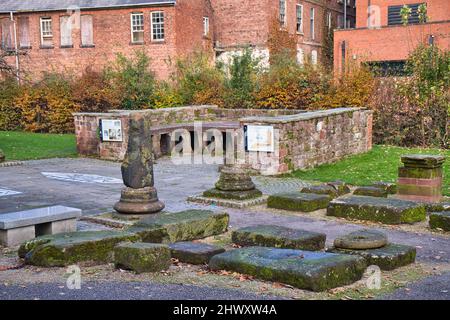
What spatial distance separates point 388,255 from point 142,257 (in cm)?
293

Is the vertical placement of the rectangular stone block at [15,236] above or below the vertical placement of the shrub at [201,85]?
below

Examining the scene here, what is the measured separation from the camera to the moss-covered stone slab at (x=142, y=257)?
7.57m

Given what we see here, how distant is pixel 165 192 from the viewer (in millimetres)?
13773

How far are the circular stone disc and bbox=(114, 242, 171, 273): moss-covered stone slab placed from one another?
7.19 feet

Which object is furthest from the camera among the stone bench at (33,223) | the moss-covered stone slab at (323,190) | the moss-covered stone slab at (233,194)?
the moss-covered stone slab at (323,190)

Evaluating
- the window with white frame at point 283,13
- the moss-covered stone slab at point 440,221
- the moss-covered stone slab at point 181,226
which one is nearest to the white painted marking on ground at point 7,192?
the moss-covered stone slab at point 181,226

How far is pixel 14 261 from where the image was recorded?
8.35 meters

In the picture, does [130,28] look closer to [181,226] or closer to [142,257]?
[181,226]

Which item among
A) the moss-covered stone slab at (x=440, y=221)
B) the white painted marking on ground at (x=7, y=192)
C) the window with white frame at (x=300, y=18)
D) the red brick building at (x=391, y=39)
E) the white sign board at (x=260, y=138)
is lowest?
the moss-covered stone slab at (x=440, y=221)

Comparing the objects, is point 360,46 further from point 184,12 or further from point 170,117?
point 170,117

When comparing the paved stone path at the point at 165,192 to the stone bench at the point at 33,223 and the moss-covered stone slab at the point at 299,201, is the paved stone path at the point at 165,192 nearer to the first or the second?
the moss-covered stone slab at the point at 299,201

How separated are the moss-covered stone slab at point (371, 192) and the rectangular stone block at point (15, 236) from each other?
6.39 metres

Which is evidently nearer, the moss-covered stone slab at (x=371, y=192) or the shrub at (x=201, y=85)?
the moss-covered stone slab at (x=371, y=192)

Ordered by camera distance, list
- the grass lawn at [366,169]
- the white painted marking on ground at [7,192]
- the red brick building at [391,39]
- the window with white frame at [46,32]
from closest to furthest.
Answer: the white painted marking on ground at [7,192]
the grass lawn at [366,169]
the red brick building at [391,39]
the window with white frame at [46,32]
